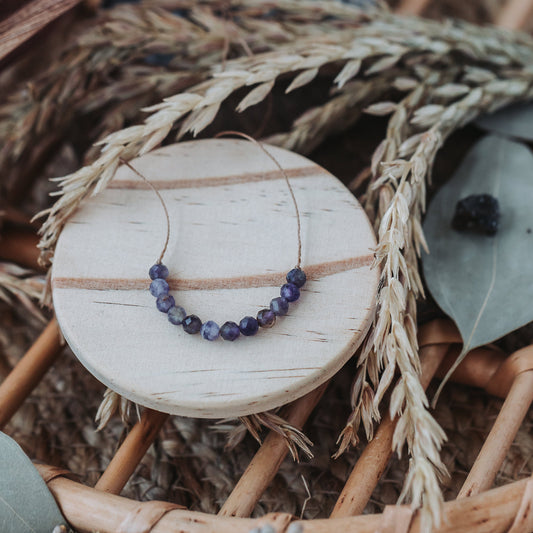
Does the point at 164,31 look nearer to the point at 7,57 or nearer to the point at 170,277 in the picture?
the point at 7,57

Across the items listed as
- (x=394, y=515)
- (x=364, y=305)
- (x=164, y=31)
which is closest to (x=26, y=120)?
(x=164, y=31)

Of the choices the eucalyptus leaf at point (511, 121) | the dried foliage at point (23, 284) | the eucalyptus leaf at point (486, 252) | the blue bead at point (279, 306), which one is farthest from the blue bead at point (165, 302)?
the eucalyptus leaf at point (511, 121)

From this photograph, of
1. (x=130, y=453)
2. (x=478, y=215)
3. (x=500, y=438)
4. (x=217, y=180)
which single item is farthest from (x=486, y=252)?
(x=130, y=453)

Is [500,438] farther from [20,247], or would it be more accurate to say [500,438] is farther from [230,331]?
[20,247]

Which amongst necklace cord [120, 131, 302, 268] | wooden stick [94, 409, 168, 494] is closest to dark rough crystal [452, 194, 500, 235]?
necklace cord [120, 131, 302, 268]

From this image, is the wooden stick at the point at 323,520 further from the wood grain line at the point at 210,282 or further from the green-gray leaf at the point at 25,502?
the wood grain line at the point at 210,282
